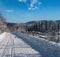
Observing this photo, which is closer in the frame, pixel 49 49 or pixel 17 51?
pixel 17 51

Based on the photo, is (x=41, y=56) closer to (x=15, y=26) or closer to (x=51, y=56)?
(x=51, y=56)

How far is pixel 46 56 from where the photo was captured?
12.8 m

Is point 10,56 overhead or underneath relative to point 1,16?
underneath

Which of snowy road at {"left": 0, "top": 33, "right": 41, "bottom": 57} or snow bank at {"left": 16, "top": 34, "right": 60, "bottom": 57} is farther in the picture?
snow bank at {"left": 16, "top": 34, "right": 60, "bottom": 57}

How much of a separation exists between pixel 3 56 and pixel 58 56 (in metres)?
3.10

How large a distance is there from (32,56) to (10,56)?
1245 mm

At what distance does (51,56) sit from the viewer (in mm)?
12820

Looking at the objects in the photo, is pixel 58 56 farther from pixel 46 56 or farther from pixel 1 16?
pixel 1 16

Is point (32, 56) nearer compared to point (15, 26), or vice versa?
point (32, 56)

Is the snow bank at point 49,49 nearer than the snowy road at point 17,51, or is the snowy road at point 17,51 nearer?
the snowy road at point 17,51

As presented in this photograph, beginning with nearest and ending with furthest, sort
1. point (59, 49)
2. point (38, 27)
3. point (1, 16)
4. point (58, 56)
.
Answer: point (58, 56)
point (59, 49)
point (38, 27)
point (1, 16)

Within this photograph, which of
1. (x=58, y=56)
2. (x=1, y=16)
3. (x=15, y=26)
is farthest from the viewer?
(x=15, y=26)

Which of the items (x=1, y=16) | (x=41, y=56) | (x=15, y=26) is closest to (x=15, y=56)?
(x=41, y=56)

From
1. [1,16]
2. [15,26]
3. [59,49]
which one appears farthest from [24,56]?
[15,26]
